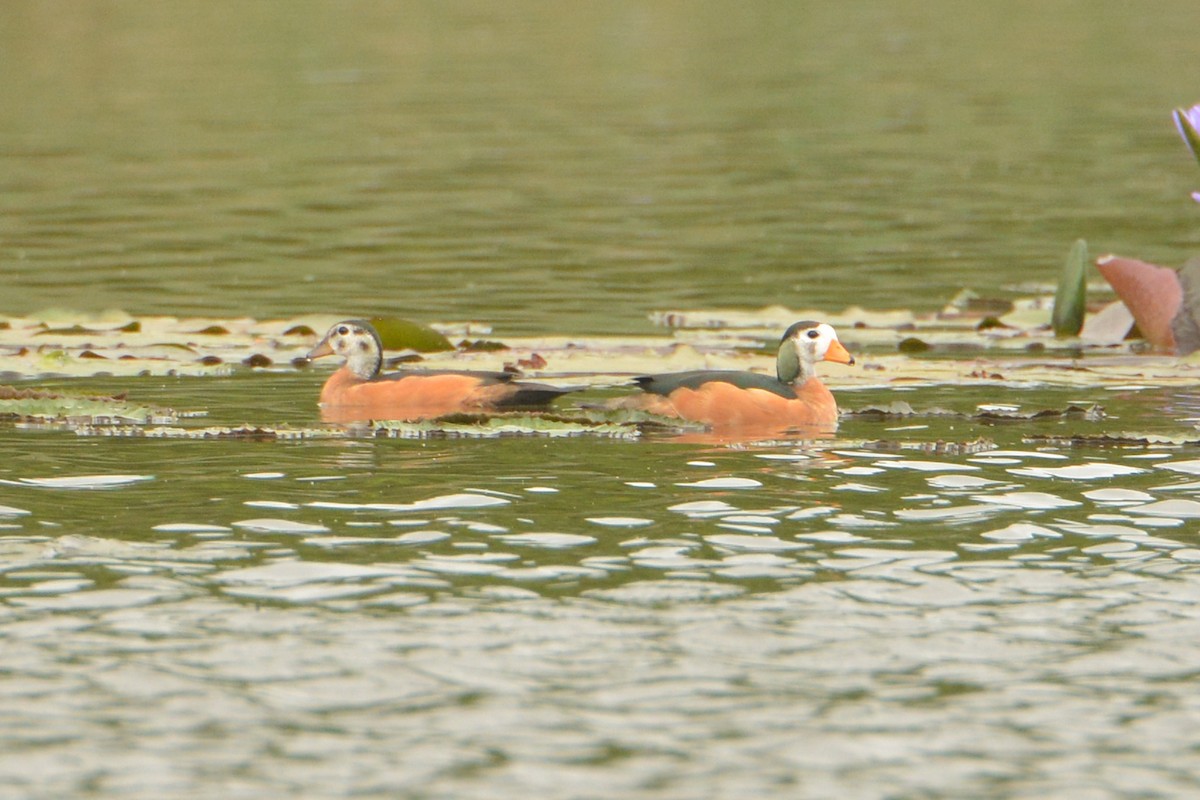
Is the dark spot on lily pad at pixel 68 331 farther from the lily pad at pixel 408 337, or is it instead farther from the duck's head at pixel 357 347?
the duck's head at pixel 357 347

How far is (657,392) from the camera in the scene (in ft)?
39.5

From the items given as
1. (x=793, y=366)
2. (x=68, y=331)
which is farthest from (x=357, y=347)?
(x=68, y=331)

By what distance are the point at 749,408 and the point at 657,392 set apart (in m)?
0.57

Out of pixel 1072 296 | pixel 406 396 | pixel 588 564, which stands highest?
pixel 1072 296

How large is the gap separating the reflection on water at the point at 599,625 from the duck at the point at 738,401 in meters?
1.28

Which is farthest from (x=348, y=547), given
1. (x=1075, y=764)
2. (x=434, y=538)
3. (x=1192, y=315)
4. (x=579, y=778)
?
(x=1192, y=315)

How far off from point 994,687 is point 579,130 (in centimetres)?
2965

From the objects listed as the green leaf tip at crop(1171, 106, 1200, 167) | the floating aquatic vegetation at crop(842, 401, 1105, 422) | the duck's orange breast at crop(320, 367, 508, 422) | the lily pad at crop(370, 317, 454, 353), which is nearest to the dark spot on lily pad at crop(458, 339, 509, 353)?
the lily pad at crop(370, 317, 454, 353)

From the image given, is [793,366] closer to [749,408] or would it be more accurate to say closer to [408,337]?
[749,408]

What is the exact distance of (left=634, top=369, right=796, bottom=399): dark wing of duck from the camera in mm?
11773

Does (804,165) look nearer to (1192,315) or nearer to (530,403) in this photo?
(1192,315)

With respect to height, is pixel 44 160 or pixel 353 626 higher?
pixel 44 160

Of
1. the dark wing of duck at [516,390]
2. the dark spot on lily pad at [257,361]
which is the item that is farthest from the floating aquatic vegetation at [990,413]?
the dark spot on lily pad at [257,361]

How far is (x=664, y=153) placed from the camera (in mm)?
32312
